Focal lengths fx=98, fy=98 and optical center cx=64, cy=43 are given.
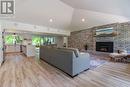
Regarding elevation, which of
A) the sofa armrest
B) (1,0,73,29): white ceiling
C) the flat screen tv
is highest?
(1,0,73,29): white ceiling

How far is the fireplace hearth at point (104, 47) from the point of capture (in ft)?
26.3

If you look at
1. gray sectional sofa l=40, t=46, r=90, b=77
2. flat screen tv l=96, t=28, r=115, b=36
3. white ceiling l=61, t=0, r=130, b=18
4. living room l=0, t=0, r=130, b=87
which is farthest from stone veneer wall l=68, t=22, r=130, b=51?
gray sectional sofa l=40, t=46, r=90, b=77

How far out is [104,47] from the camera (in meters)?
8.47

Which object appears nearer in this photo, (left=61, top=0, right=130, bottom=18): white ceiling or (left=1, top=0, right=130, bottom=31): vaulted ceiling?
(left=61, top=0, right=130, bottom=18): white ceiling

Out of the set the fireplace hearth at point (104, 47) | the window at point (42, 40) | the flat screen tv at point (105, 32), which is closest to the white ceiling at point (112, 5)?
the flat screen tv at point (105, 32)

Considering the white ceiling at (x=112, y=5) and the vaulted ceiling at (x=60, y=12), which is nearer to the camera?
the white ceiling at (x=112, y=5)

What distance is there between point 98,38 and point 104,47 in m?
1.05

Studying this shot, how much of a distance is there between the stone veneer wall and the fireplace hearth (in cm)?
28

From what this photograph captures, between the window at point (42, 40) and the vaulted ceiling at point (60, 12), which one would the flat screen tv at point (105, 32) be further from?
the window at point (42, 40)

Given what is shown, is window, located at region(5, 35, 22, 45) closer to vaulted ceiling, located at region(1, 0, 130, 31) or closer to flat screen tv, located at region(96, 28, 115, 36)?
vaulted ceiling, located at region(1, 0, 130, 31)

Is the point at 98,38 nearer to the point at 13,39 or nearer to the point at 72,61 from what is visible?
the point at 72,61

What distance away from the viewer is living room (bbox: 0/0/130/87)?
136 inches

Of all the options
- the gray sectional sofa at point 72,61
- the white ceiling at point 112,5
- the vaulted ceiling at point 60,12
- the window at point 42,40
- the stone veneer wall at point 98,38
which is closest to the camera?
the gray sectional sofa at point 72,61

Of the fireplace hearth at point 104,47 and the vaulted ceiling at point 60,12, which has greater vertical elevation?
the vaulted ceiling at point 60,12
